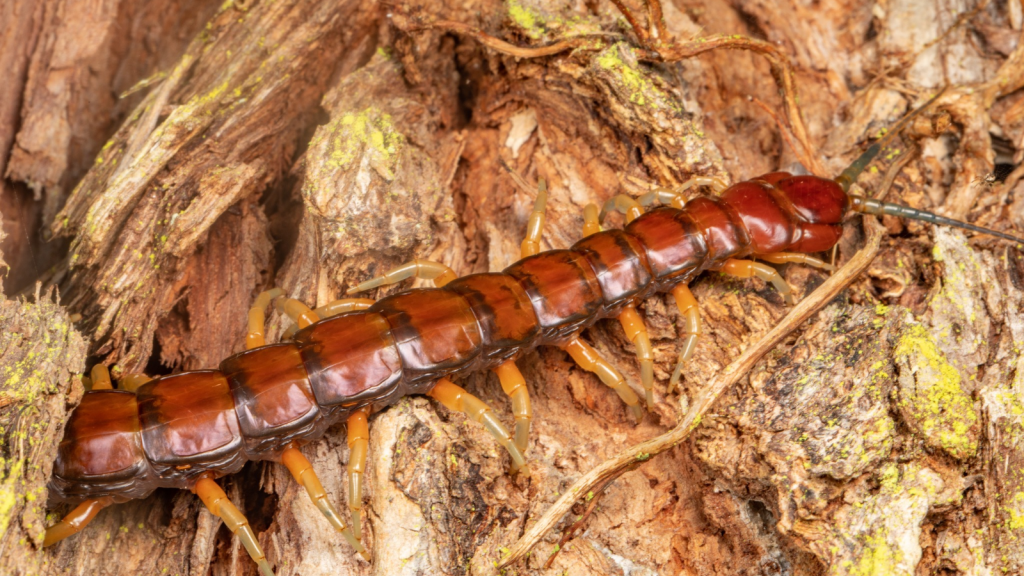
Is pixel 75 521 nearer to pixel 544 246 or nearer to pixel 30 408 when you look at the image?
pixel 30 408

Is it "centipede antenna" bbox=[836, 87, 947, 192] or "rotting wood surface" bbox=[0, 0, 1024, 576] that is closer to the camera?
"rotting wood surface" bbox=[0, 0, 1024, 576]

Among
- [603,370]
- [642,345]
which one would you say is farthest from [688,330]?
[603,370]

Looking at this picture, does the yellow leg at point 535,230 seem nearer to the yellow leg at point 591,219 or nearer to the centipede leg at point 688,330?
the yellow leg at point 591,219

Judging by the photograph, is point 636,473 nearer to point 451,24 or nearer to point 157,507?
point 157,507

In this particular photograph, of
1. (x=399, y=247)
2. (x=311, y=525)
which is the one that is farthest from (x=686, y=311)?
(x=311, y=525)

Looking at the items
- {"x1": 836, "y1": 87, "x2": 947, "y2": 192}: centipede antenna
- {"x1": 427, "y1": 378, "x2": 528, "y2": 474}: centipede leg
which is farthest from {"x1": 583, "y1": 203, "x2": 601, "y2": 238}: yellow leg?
{"x1": 836, "y1": 87, "x2": 947, "y2": 192}: centipede antenna

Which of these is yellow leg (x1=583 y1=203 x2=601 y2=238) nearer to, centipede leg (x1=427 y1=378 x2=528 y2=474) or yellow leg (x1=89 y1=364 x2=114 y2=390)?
centipede leg (x1=427 y1=378 x2=528 y2=474)

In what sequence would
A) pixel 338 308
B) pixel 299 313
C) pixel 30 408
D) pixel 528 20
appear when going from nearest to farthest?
pixel 30 408 → pixel 299 313 → pixel 338 308 → pixel 528 20
